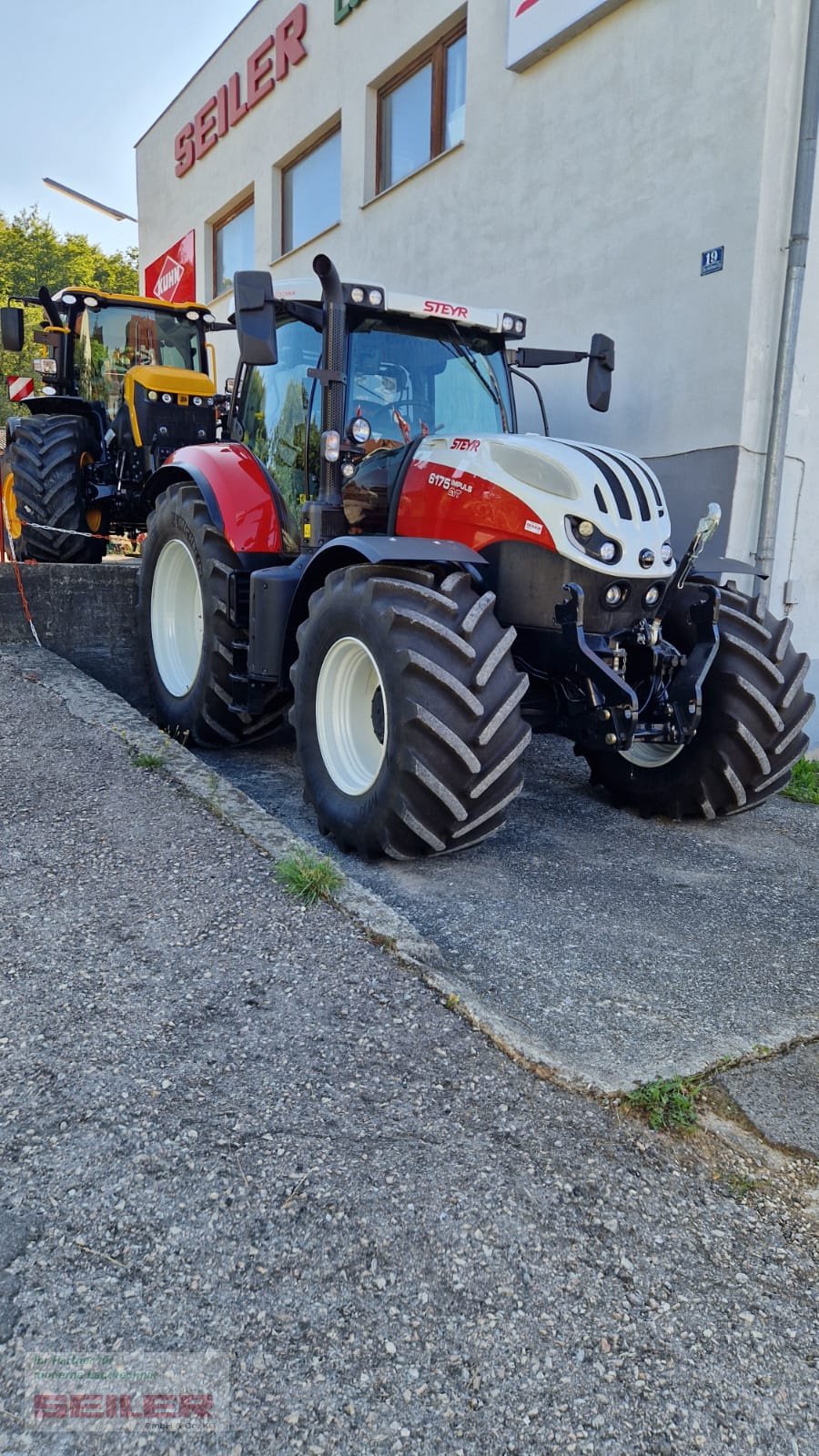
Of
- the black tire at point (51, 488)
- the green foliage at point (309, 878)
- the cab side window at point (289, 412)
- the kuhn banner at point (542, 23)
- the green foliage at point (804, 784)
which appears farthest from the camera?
the black tire at point (51, 488)

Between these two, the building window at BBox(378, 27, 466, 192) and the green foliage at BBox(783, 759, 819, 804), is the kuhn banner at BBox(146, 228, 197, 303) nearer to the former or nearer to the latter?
the building window at BBox(378, 27, 466, 192)

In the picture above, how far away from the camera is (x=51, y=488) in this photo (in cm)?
834

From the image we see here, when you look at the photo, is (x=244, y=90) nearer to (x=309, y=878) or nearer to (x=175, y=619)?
(x=175, y=619)

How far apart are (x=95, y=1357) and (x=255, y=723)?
14.0ft

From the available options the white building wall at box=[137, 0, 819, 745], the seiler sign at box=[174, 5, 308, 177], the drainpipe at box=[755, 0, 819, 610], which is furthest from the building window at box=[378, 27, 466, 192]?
the drainpipe at box=[755, 0, 819, 610]

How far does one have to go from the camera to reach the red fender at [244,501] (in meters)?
5.38

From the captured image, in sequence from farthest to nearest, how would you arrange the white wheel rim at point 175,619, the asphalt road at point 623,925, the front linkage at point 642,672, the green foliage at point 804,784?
the white wheel rim at point 175,619 < the green foliage at point 804,784 < the front linkage at point 642,672 < the asphalt road at point 623,925

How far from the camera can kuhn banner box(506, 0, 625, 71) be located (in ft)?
23.9

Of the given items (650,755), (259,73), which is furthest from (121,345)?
(650,755)

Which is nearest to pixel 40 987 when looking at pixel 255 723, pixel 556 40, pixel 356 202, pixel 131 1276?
pixel 131 1276

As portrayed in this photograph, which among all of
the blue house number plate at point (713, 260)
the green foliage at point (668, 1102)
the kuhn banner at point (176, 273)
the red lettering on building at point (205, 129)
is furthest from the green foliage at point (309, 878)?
the red lettering on building at point (205, 129)

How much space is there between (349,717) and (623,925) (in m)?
1.58

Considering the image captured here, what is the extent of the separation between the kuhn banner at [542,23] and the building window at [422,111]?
3.91 ft

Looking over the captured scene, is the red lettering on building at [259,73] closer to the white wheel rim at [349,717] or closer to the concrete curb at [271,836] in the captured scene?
the concrete curb at [271,836]
